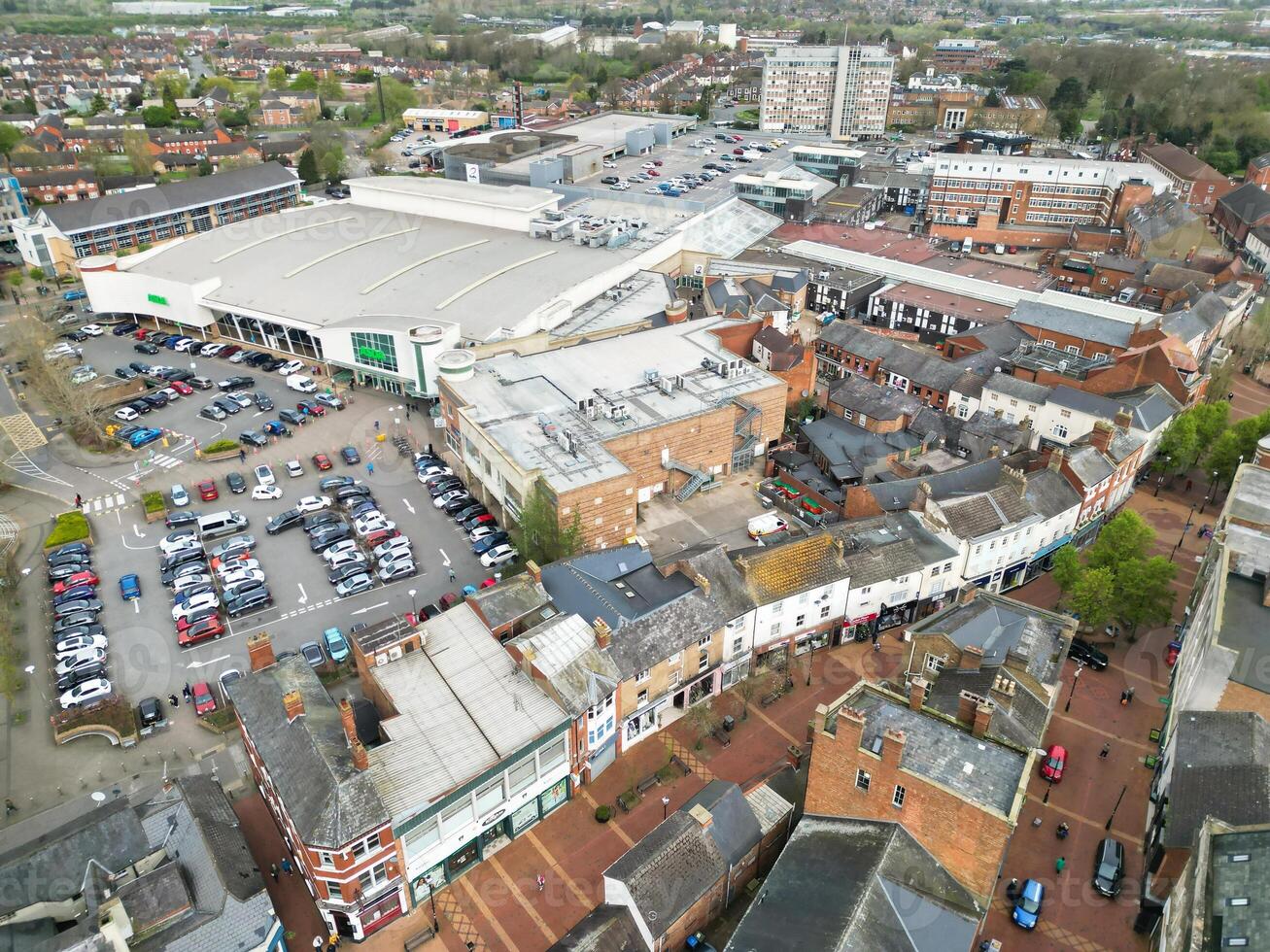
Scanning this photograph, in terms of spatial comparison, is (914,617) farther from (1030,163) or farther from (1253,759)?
(1030,163)

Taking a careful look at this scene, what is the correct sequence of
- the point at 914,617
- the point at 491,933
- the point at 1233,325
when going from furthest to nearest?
the point at 1233,325 < the point at 914,617 < the point at 491,933

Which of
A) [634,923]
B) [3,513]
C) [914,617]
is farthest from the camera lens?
[3,513]

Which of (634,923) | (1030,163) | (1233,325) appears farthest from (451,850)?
(1030,163)

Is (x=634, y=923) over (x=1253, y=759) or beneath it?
beneath

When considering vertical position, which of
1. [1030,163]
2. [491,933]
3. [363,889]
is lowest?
[491,933]

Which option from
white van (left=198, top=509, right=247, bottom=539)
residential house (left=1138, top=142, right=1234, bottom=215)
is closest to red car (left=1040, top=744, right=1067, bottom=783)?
white van (left=198, top=509, right=247, bottom=539)

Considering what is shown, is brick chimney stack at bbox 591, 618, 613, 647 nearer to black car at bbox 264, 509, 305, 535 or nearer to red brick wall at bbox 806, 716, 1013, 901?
red brick wall at bbox 806, 716, 1013, 901

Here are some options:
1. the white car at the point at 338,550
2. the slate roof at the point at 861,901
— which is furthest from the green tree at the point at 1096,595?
the white car at the point at 338,550

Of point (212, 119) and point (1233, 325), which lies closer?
point (1233, 325)
